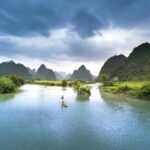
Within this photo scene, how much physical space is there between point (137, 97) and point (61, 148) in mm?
38804

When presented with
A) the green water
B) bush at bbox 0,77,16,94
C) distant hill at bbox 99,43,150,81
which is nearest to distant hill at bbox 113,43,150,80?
distant hill at bbox 99,43,150,81

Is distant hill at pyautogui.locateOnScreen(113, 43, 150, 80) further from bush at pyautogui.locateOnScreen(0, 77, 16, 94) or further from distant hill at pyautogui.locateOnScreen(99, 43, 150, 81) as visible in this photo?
bush at pyautogui.locateOnScreen(0, 77, 16, 94)

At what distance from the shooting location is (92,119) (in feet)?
91.8

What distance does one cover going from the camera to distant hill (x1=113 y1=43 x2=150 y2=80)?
111m

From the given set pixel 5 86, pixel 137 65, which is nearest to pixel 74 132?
pixel 5 86

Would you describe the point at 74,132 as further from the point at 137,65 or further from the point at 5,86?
the point at 137,65

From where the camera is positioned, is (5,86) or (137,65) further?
(137,65)

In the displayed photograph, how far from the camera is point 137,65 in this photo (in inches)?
4801

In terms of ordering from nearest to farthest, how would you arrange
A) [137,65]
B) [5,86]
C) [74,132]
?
[74,132] → [5,86] → [137,65]

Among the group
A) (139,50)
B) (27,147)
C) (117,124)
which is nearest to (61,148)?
(27,147)

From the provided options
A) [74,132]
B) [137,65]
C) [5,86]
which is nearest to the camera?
[74,132]

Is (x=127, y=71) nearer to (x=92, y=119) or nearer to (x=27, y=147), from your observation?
(x=92, y=119)

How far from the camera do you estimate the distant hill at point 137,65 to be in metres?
111

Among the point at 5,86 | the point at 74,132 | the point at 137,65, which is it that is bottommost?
the point at 74,132
